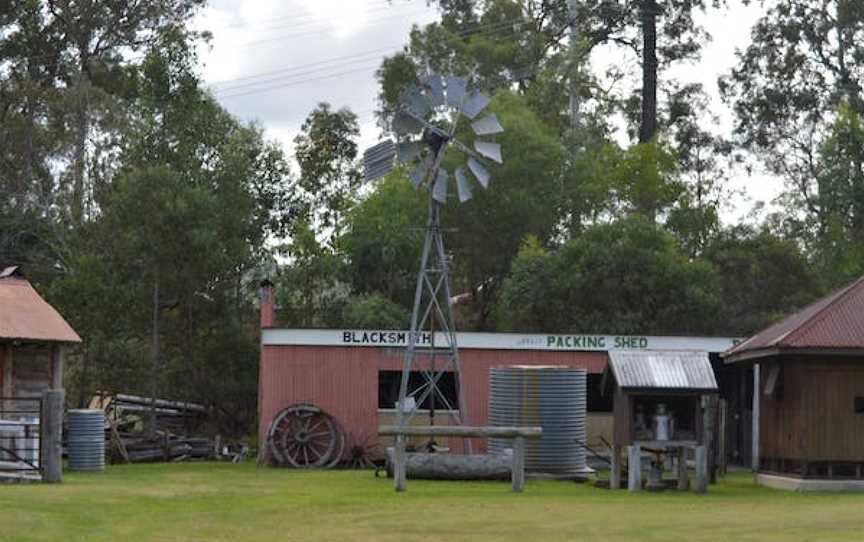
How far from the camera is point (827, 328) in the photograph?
92.7ft

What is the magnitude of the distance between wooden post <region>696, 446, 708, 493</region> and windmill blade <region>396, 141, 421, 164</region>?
896 cm

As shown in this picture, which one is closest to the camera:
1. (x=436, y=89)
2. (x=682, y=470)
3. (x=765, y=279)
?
(x=682, y=470)

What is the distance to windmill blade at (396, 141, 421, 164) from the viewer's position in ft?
106

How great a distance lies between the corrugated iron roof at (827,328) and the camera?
2773 centimetres

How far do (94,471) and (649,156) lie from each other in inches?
1102

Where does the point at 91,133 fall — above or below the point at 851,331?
above

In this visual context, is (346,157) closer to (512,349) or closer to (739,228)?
(739,228)

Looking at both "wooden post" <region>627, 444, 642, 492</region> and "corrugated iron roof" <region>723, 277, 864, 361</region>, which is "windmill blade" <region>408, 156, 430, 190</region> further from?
"wooden post" <region>627, 444, 642, 492</region>

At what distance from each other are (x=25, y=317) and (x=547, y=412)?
10294 mm

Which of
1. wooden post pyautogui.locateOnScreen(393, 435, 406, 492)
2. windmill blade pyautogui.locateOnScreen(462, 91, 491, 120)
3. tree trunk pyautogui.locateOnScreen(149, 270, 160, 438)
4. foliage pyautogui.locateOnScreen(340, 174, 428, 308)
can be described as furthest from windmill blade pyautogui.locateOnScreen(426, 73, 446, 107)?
foliage pyautogui.locateOnScreen(340, 174, 428, 308)

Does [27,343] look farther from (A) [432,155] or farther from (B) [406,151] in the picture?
(A) [432,155]

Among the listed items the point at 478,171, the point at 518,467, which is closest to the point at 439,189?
the point at 478,171

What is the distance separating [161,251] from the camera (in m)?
42.2

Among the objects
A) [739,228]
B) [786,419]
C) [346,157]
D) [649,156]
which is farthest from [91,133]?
[786,419]
